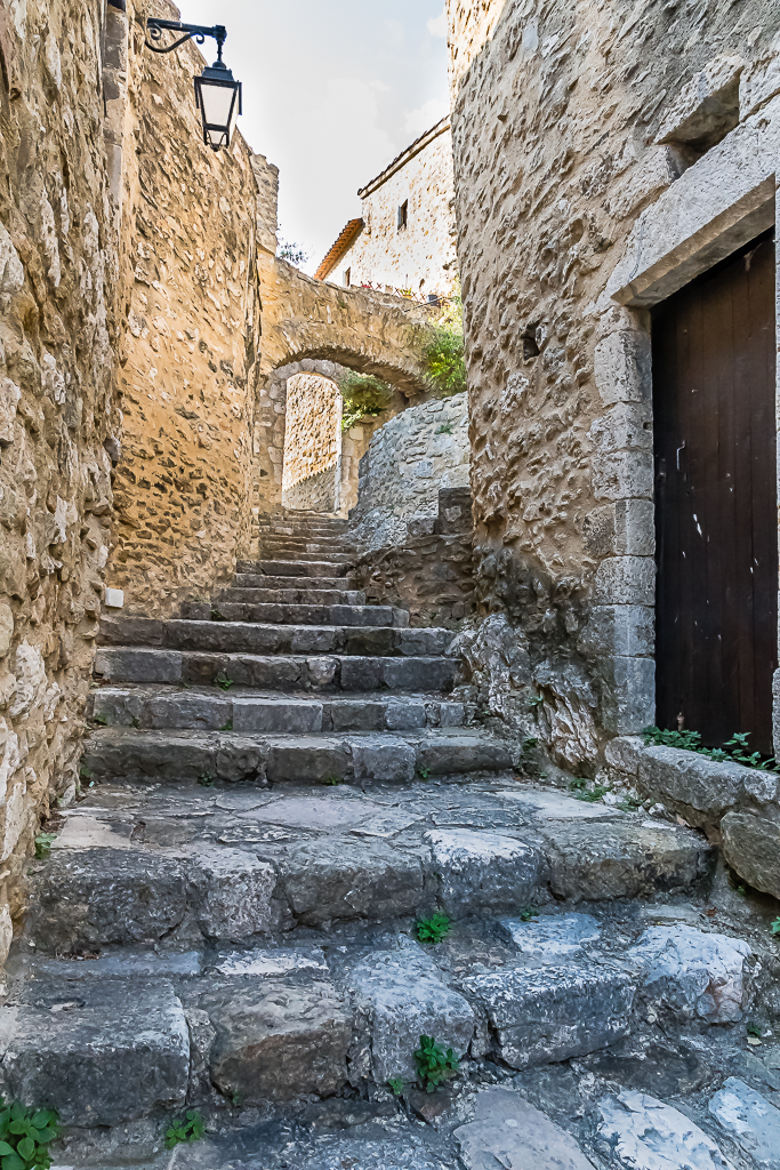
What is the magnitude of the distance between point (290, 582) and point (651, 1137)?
4077 mm

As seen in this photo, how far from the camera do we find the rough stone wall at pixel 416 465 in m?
6.25

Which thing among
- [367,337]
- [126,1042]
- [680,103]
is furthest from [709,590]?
[367,337]

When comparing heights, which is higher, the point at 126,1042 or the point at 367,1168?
the point at 126,1042

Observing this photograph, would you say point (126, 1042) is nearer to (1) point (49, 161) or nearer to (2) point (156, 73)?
(1) point (49, 161)

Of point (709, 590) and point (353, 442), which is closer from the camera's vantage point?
point (709, 590)

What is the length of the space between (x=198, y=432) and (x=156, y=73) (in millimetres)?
2104

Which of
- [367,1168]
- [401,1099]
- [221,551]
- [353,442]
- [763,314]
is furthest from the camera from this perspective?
[353,442]

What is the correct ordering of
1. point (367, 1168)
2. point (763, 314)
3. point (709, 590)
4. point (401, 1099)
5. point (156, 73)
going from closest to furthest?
point (367, 1168) → point (401, 1099) → point (763, 314) → point (709, 590) → point (156, 73)

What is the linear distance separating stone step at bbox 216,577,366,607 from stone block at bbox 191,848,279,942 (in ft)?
9.01

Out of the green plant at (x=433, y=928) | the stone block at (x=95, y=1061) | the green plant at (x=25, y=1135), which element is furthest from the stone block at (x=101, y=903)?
the green plant at (x=433, y=928)

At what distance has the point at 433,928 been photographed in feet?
6.16

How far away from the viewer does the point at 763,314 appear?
7.41 ft

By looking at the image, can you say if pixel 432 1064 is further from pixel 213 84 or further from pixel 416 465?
pixel 416 465

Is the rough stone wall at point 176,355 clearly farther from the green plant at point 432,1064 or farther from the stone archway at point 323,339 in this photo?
the stone archway at point 323,339
